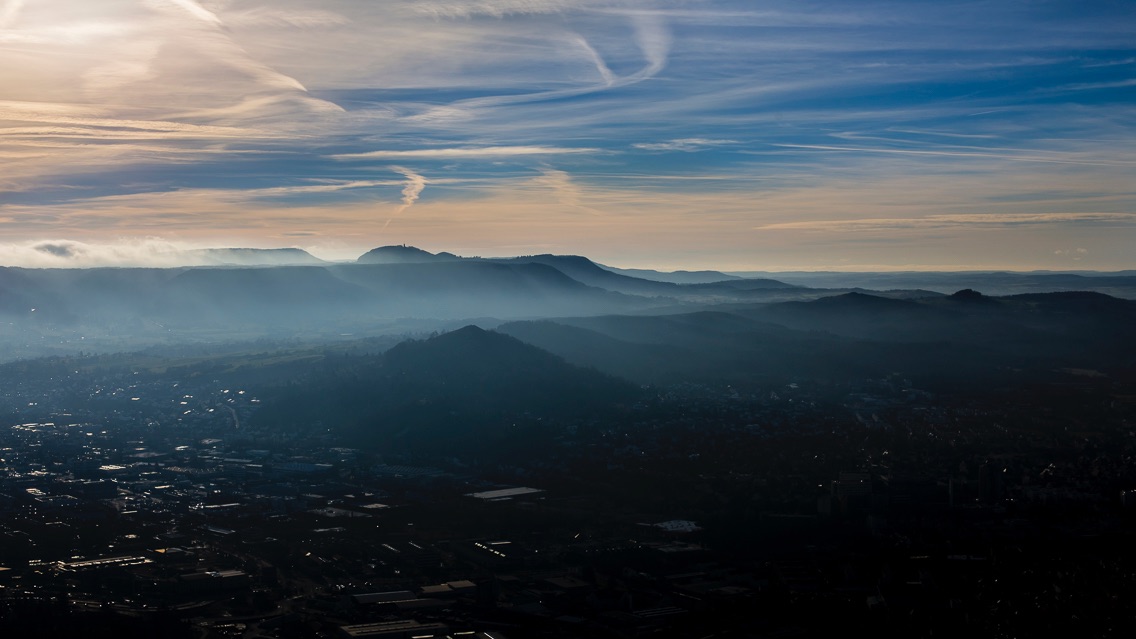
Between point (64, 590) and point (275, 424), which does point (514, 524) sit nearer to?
point (64, 590)

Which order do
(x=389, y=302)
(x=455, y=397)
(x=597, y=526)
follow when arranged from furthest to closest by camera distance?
1. (x=389, y=302)
2. (x=455, y=397)
3. (x=597, y=526)

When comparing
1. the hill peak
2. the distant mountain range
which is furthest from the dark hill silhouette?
the hill peak

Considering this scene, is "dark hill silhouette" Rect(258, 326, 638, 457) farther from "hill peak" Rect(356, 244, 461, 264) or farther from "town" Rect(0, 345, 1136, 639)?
"hill peak" Rect(356, 244, 461, 264)

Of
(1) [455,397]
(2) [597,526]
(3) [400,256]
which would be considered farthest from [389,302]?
(2) [597,526]

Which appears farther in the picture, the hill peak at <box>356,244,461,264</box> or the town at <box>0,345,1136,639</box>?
the hill peak at <box>356,244,461,264</box>

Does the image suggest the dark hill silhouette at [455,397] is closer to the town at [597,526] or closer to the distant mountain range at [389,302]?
the town at [597,526]

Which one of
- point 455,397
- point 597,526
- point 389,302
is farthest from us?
point 389,302

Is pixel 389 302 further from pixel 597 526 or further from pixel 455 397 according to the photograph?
pixel 597 526

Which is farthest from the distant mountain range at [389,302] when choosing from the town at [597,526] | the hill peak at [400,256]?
the town at [597,526]

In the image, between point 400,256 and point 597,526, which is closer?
point 597,526
